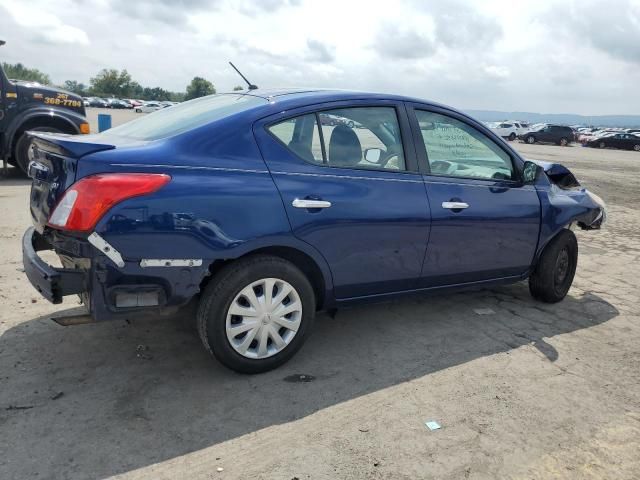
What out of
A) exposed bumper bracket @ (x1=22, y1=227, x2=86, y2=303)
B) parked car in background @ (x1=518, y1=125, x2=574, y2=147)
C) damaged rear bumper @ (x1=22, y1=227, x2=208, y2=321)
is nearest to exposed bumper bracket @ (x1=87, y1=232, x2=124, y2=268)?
damaged rear bumper @ (x1=22, y1=227, x2=208, y2=321)

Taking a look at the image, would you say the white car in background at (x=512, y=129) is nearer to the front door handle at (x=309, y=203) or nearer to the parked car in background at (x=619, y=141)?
the parked car in background at (x=619, y=141)

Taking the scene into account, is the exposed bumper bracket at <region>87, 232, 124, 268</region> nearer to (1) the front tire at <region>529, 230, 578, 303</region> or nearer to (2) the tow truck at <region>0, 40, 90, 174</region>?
(1) the front tire at <region>529, 230, 578, 303</region>

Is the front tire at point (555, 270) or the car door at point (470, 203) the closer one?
the car door at point (470, 203)

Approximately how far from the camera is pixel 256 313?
3.16 m

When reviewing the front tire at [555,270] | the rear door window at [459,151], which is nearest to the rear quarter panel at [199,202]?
the rear door window at [459,151]

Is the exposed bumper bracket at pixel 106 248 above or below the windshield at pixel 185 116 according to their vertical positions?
below

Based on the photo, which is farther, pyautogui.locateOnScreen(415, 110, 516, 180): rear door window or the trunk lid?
pyautogui.locateOnScreen(415, 110, 516, 180): rear door window

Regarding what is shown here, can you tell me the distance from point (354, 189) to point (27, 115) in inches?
314

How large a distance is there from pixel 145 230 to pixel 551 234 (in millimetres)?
3411

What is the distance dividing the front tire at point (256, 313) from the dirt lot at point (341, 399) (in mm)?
169

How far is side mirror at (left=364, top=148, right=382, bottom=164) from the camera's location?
11.9 feet

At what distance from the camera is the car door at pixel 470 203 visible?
12.6ft

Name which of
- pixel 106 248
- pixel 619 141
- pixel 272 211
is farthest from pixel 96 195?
pixel 619 141

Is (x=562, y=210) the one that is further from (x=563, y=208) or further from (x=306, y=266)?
(x=306, y=266)
